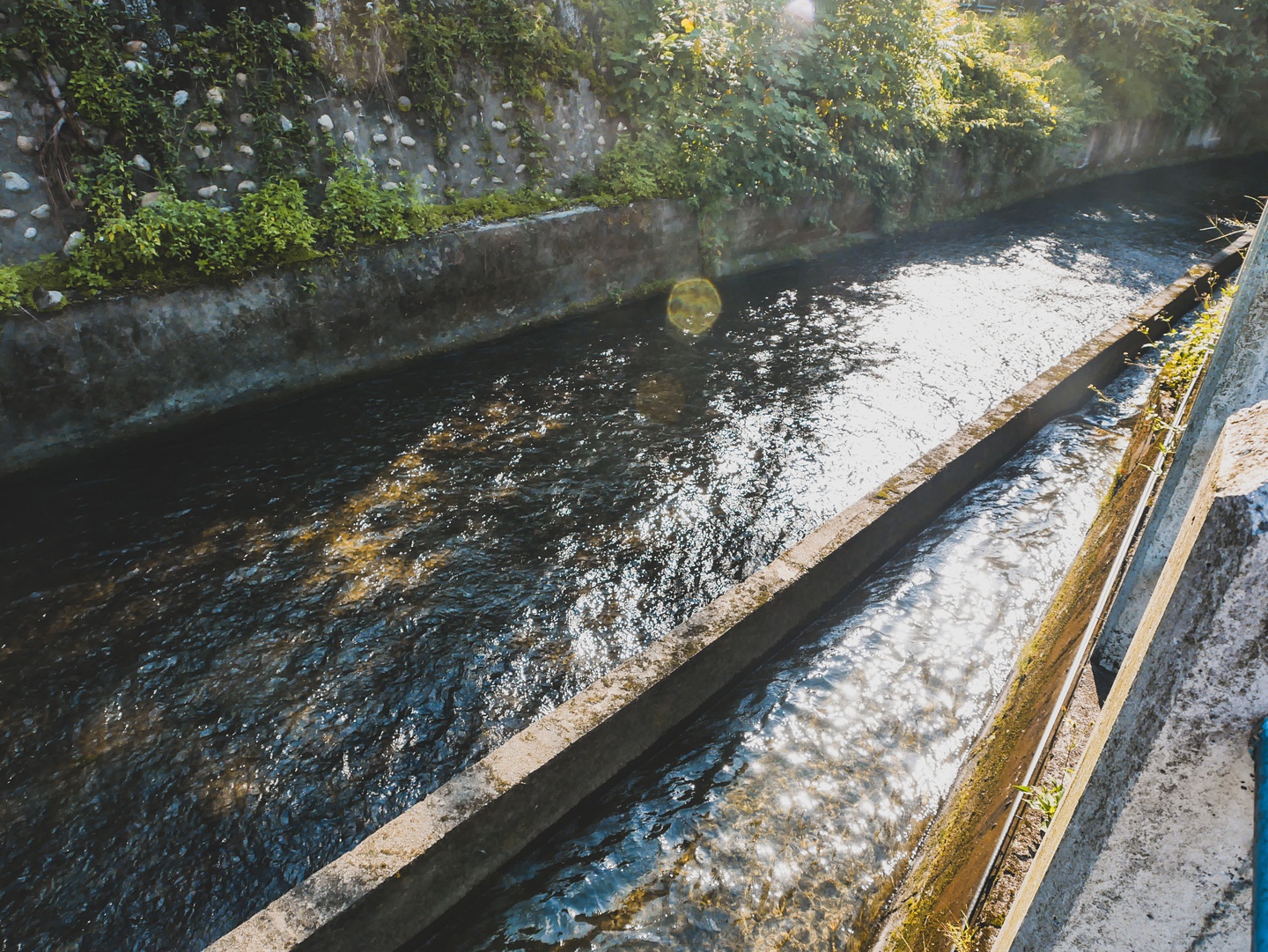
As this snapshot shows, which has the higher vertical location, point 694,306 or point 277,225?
point 277,225

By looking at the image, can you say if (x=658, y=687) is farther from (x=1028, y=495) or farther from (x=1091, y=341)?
(x=1091, y=341)

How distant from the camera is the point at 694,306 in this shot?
30.6 ft

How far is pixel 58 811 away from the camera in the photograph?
3.20 m

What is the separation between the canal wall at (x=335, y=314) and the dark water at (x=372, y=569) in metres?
0.38

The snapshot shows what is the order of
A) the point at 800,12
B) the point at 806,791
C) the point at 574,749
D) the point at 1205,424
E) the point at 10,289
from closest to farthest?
1. the point at 1205,424
2. the point at 574,749
3. the point at 806,791
4. the point at 10,289
5. the point at 800,12

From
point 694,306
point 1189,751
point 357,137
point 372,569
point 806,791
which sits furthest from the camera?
point 694,306

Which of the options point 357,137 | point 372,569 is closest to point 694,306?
point 357,137

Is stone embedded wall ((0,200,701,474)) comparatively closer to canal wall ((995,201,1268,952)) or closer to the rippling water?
the rippling water

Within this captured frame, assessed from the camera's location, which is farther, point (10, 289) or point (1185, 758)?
point (10, 289)

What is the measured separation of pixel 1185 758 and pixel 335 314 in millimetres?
7265

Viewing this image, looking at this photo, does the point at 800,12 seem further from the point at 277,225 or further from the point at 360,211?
the point at 277,225

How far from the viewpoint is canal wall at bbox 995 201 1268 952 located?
78cm

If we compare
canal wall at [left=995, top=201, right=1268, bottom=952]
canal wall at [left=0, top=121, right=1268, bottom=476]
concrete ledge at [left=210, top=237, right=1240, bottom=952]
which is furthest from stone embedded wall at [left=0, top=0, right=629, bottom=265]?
canal wall at [left=995, top=201, right=1268, bottom=952]

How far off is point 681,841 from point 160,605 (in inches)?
139
